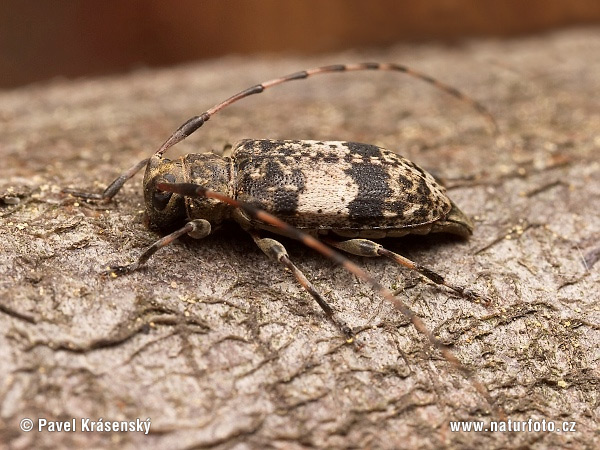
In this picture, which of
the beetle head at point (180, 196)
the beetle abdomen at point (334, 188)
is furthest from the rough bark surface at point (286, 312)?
the beetle abdomen at point (334, 188)

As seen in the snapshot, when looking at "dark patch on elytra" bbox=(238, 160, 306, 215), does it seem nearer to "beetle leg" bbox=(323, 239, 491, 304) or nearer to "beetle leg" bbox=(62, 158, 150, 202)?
"beetle leg" bbox=(323, 239, 491, 304)

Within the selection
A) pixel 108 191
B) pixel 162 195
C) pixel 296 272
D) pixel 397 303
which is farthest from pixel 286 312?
pixel 108 191

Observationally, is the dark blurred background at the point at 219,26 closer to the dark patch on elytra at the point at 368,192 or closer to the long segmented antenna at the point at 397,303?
the dark patch on elytra at the point at 368,192

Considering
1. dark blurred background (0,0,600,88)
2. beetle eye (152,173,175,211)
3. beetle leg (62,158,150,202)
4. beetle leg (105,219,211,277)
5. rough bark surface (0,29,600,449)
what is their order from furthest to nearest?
1. dark blurred background (0,0,600,88)
2. beetle leg (62,158,150,202)
3. beetle eye (152,173,175,211)
4. beetle leg (105,219,211,277)
5. rough bark surface (0,29,600,449)

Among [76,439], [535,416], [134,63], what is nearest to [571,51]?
[535,416]

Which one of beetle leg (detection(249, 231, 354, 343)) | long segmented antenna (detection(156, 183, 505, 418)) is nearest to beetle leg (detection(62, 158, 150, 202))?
long segmented antenna (detection(156, 183, 505, 418))

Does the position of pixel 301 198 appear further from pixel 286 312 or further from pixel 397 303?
pixel 397 303
